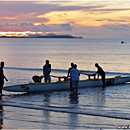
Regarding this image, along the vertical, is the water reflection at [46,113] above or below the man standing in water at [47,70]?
below

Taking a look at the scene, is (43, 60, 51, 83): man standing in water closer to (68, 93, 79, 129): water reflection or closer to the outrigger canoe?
the outrigger canoe

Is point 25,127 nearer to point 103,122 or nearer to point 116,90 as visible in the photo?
point 103,122

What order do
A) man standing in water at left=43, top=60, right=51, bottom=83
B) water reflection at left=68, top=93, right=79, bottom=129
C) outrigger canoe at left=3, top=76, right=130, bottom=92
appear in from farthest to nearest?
man standing in water at left=43, top=60, right=51, bottom=83
outrigger canoe at left=3, top=76, right=130, bottom=92
water reflection at left=68, top=93, right=79, bottom=129

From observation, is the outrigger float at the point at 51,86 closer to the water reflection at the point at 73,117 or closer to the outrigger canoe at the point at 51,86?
the outrigger canoe at the point at 51,86

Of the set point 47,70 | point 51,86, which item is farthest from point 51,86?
point 47,70

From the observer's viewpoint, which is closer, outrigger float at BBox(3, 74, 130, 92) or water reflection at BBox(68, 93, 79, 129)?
water reflection at BBox(68, 93, 79, 129)

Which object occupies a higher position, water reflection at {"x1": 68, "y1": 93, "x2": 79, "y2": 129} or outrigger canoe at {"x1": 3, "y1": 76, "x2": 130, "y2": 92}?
outrigger canoe at {"x1": 3, "y1": 76, "x2": 130, "y2": 92}

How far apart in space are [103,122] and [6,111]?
383cm

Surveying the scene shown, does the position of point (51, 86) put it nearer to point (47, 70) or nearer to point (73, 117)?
point (47, 70)

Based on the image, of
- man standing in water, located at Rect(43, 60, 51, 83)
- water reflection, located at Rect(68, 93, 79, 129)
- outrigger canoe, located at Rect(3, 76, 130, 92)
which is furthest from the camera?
man standing in water, located at Rect(43, 60, 51, 83)

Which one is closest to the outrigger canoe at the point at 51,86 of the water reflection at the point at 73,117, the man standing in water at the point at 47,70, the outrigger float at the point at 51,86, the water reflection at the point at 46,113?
the outrigger float at the point at 51,86

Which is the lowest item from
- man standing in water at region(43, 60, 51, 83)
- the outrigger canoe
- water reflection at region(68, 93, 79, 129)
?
water reflection at region(68, 93, 79, 129)

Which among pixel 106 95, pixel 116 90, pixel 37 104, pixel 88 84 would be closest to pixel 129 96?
pixel 106 95

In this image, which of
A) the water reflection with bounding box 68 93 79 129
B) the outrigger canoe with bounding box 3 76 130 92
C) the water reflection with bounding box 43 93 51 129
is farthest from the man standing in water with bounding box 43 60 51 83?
the water reflection with bounding box 68 93 79 129
